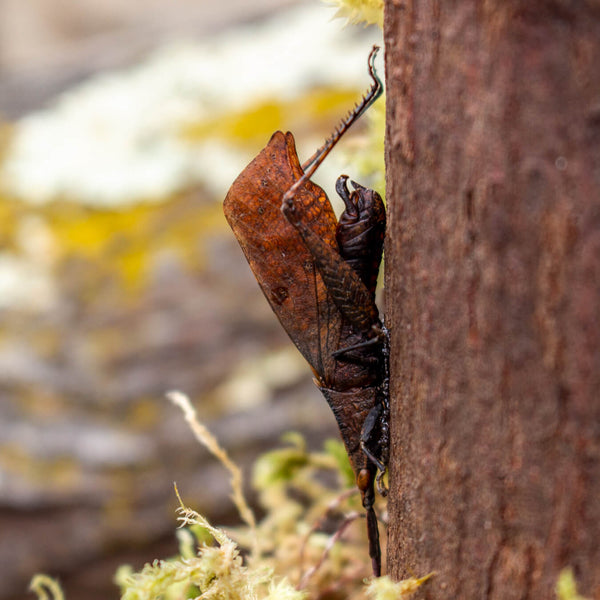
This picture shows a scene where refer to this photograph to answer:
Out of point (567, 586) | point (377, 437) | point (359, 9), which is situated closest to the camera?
point (567, 586)

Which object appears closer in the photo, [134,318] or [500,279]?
[500,279]

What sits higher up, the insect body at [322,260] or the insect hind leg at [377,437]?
the insect body at [322,260]

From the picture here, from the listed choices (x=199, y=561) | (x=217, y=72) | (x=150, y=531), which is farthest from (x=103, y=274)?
(x=199, y=561)

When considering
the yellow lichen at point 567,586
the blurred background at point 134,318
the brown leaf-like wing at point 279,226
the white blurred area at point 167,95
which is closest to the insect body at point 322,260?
the brown leaf-like wing at point 279,226

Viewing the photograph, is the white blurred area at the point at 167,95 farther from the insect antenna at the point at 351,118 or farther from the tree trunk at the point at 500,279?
the tree trunk at the point at 500,279

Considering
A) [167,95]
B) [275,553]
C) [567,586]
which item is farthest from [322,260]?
[167,95]

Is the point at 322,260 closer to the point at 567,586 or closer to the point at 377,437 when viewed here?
the point at 377,437

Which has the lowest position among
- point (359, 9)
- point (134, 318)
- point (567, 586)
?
point (567, 586)

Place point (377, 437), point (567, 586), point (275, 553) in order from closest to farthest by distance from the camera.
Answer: point (567, 586), point (377, 437), point (275, 553)
